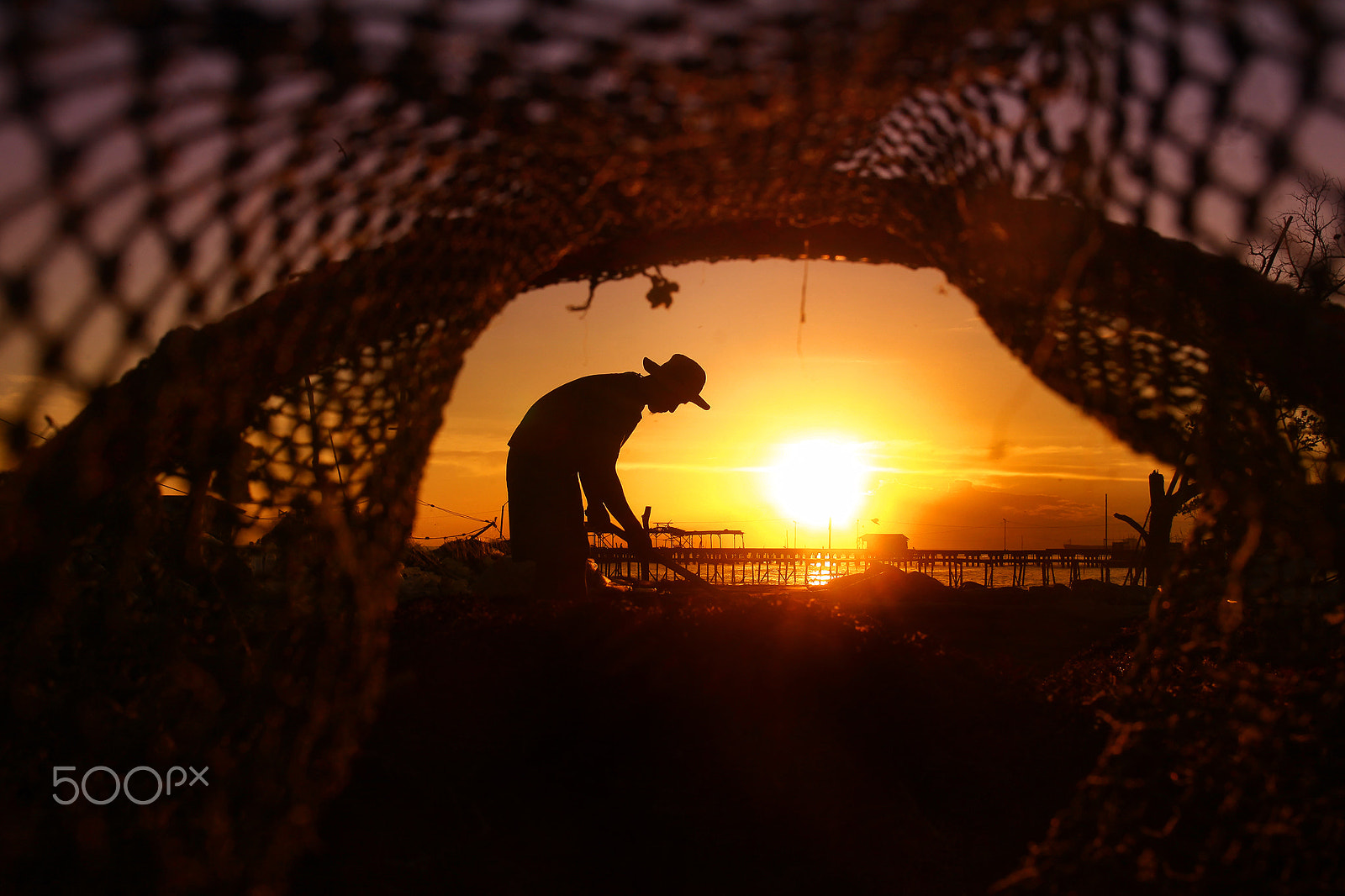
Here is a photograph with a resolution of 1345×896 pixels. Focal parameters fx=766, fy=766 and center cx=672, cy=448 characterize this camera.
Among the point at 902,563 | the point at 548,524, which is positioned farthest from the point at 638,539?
the point at 902,563

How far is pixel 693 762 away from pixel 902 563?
589 inches

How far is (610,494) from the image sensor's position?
479cm

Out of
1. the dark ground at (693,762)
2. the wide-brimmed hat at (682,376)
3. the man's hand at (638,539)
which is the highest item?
the wide-brimmed hat at (682,376)

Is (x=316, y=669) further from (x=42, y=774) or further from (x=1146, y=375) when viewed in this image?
(x=1146, y=375)

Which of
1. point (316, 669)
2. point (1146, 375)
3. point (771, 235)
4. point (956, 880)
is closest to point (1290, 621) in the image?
point (1146, 375)

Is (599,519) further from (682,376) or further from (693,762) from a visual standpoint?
(693,762)

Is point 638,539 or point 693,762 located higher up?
point 638,539

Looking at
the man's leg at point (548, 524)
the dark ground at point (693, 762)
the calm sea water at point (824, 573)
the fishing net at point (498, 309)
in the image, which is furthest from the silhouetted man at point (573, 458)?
the calm sea water at point (824, 573)

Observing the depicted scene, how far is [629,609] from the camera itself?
9.97 ft

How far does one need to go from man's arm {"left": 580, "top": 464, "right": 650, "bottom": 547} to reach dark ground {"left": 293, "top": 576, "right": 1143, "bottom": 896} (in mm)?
1751

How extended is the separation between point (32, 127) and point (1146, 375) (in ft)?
7.32

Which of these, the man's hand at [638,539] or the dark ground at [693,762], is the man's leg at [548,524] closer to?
the man's hand at [638,539]

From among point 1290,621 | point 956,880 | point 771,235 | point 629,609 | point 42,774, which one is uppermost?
point 771,235

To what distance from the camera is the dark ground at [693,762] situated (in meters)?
2.13
